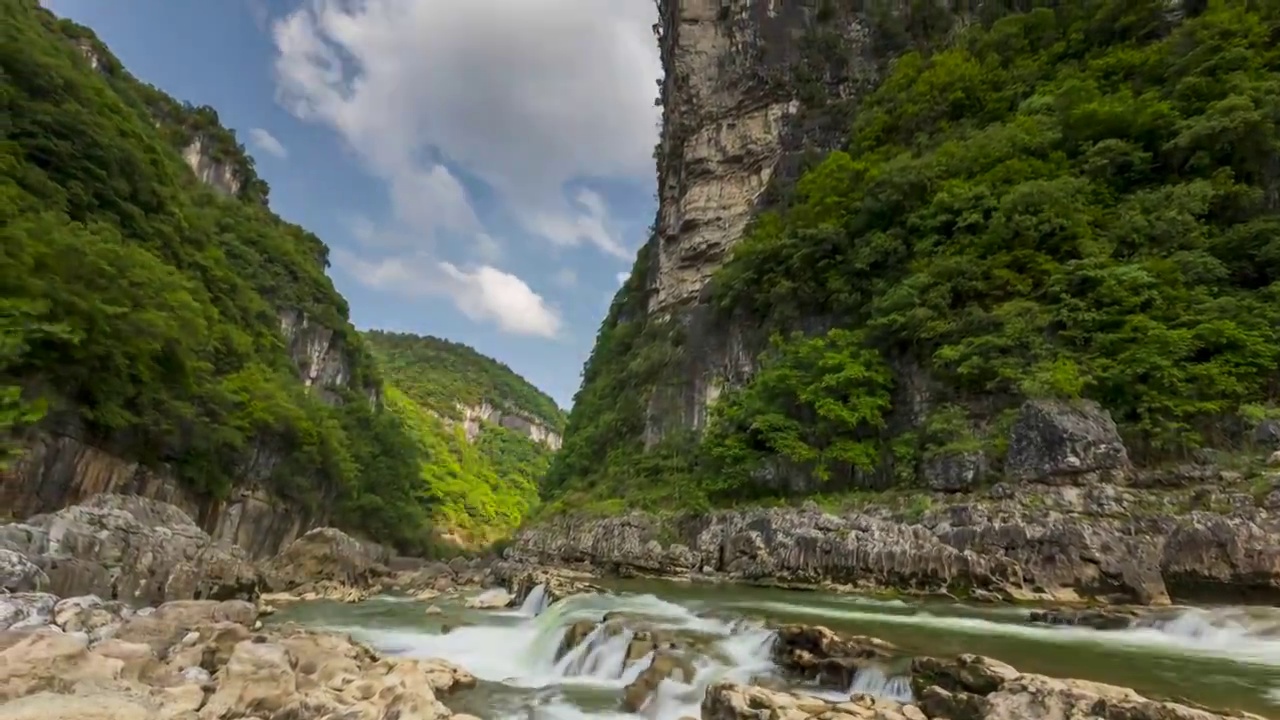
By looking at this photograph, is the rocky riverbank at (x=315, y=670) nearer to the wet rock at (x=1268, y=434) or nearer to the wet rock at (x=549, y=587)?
the wet rock at (x=549, y=587)

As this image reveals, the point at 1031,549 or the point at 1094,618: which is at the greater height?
the point at 1031,549

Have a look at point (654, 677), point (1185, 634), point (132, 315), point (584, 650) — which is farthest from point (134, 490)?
point (1185, 634)

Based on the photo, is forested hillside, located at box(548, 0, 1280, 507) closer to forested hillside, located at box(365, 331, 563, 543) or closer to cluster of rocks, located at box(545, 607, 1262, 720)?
cluster of rocks, located at box(545, 607, 1262, 720)

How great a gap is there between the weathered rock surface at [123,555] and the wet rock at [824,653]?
1267 centimetres

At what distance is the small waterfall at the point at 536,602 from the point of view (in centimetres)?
1694

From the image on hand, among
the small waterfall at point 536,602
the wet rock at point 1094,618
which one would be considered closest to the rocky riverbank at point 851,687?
the wet rock at point 1094,618

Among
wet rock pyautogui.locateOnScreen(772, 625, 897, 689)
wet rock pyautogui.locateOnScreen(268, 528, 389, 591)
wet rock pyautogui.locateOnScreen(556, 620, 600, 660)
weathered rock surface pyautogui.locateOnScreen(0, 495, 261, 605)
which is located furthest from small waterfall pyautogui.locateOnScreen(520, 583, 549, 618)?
wet rock pyautogui.locateOnScreen(268, 528, 389, 591)

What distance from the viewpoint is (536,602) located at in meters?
17.3

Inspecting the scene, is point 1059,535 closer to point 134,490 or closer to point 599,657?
point 599,657

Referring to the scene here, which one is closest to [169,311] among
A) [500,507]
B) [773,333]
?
[773,333]

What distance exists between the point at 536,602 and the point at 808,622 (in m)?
8.39

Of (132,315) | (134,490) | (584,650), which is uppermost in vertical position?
(132,315)

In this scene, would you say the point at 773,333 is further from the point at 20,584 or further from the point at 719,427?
the point at 20,584

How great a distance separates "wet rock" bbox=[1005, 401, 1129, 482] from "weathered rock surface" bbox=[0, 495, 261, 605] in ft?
65.8
